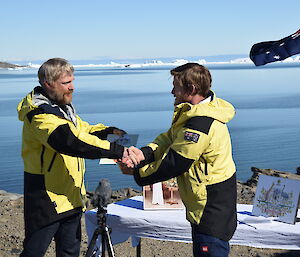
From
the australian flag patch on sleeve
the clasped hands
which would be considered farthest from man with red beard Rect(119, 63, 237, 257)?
the clasped hands

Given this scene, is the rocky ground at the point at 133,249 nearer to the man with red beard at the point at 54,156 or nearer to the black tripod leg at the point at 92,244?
the black tripod leg at the point at 92,244

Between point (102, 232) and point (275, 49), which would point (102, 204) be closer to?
point (102, 232)

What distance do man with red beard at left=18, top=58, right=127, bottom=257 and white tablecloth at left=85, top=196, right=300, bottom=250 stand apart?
2.76 ft

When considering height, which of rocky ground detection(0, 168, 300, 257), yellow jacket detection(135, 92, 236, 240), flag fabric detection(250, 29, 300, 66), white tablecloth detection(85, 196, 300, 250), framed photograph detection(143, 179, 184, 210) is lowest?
rocky ground detection(0, 168, 300, 257)

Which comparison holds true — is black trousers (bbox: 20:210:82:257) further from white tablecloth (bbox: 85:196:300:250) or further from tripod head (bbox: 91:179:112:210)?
white tablecloth (bbox: 85:196:300:250)

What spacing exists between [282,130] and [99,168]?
30.0ft

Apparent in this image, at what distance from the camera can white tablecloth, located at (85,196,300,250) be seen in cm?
418

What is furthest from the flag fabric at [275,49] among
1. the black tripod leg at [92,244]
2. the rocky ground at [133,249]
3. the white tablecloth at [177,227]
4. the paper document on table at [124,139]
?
the black tripod leg at [92,244]

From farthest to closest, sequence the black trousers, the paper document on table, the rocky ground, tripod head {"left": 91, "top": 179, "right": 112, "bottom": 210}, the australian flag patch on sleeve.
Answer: the rocky ground → the paper document on table → tripod head {"left": 91, "top": 179, "right": 112, "bottom": 210} → the black trousers → the australian flag patch on sleeve

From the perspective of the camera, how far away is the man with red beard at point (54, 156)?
328cm

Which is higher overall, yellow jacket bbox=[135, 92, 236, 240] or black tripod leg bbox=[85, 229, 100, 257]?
yellow jacket bbox=[135, 92, 236, 240]

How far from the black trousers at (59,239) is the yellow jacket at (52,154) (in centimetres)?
7

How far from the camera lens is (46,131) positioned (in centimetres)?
325

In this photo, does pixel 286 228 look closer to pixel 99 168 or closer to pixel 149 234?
pixel 149 234
